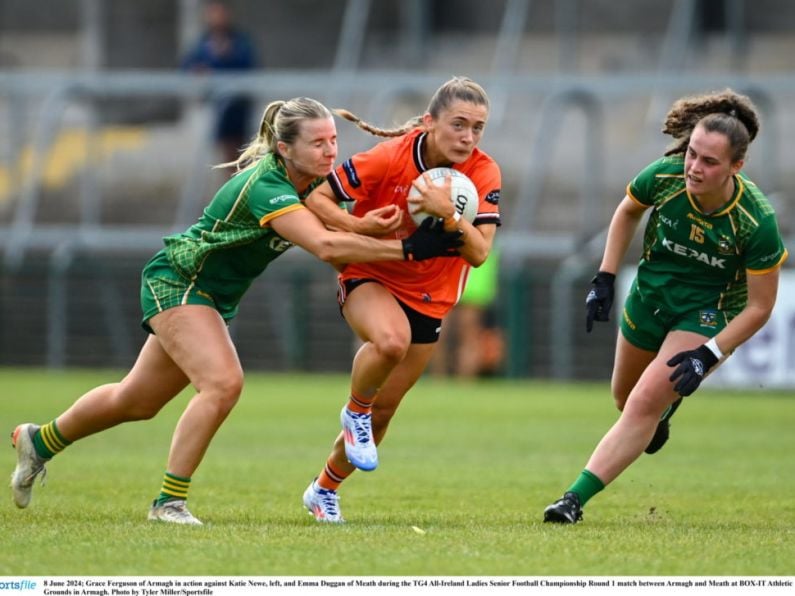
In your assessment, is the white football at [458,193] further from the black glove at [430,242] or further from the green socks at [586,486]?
the green socks at [586,486]

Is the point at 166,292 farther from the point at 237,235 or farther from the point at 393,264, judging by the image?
the point at 393,264

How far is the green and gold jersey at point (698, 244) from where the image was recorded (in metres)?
7.61

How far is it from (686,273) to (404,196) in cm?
147

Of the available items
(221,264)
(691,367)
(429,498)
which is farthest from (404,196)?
(429,498)

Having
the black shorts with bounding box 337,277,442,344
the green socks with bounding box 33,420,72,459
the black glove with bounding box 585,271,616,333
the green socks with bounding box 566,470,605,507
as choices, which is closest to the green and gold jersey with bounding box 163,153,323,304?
the black shorts with bounding box 337,277,442,344

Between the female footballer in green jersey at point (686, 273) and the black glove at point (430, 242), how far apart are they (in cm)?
99

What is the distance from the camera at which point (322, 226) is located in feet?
24.7

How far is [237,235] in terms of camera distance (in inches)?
301

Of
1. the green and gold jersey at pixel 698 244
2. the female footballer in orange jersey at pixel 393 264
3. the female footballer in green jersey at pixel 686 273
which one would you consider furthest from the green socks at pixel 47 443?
the green and gold jersey at pixel 698 244

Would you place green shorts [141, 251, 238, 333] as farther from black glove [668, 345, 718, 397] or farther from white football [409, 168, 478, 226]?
black glove [668, 345, 718, 397]

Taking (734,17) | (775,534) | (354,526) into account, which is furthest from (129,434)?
(734,17)

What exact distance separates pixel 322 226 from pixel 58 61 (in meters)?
18.3

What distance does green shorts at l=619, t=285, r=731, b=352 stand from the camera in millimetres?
7891

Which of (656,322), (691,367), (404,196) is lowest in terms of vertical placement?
(691,367)
